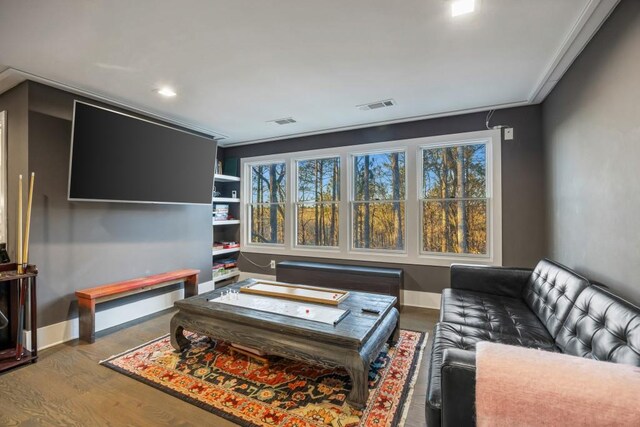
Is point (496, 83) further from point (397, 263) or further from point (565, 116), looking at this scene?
point (397, 263)

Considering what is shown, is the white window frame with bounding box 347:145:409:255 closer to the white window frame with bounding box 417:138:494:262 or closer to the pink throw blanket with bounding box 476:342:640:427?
the white window frame with bounding box 417:138:494:262

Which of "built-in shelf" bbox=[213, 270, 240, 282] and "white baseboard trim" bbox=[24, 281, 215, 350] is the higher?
"built-in shelf" bbox=[213, 270, 240, 282]

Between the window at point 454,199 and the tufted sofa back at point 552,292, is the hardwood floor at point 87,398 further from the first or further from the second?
the window at point 454,199

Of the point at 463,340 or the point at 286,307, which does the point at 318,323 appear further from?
the point at 463,340

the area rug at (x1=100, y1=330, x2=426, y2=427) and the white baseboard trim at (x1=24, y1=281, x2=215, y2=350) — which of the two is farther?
the white baseboard trim at (x1=24, y1=281, x2=215, y2=350)

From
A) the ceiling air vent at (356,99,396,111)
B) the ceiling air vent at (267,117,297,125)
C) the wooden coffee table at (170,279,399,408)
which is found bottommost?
the wooden coffee table at (170,279,399,408)

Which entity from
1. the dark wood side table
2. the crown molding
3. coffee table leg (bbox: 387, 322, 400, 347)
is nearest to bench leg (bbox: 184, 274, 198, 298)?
the dark wood side table

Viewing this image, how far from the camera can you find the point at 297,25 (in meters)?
1.96

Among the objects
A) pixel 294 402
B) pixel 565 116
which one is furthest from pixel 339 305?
pixel 565 116

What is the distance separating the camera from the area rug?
1.80 meters

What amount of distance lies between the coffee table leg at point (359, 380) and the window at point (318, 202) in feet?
9.11

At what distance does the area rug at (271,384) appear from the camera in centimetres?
180

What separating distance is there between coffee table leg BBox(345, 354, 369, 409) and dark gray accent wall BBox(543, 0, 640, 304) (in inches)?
61.2

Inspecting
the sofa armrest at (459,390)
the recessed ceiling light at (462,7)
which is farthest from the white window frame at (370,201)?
the sofa armrest at (459,390)
